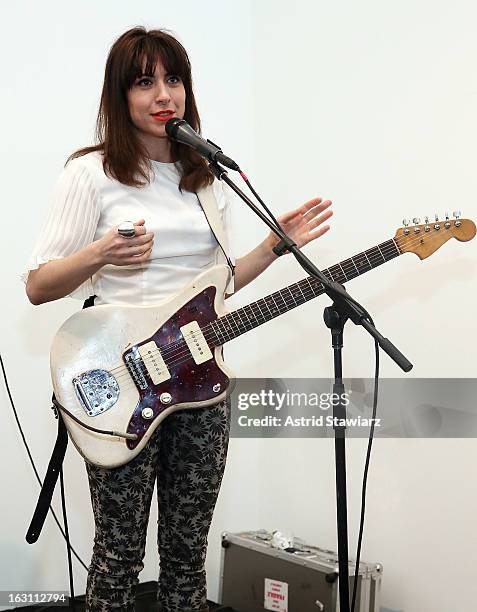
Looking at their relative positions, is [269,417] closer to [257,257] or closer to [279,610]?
[279,610]

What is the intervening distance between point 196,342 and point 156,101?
500 mm

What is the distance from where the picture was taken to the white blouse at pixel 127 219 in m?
1.62

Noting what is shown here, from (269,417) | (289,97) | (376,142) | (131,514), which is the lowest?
(131,514)

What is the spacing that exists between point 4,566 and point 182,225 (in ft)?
4.74

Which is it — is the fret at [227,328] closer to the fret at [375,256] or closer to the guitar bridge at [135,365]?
the guitar bridge at [135,365]

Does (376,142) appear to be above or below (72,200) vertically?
above

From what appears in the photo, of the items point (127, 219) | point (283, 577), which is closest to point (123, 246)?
point (127, 219)

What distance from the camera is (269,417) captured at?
295 cm

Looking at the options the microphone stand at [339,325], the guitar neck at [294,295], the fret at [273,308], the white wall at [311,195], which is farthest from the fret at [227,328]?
the white wall at [311,195]

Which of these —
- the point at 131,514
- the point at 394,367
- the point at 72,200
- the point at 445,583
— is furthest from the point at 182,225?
the point at 445,583

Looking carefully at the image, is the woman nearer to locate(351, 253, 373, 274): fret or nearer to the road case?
locate(351, 253, 373, 274): fret

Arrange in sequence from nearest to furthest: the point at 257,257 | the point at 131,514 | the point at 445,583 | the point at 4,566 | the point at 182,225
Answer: the point at 131,514 → the point at 182,225 → the point at 257,257 → the point at 445,583 → the point at 4,566

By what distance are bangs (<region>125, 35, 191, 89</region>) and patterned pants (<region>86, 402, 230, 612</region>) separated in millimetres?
702

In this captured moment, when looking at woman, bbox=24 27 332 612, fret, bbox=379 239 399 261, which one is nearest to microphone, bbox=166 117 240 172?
woman, bbox=24 27 332 612
